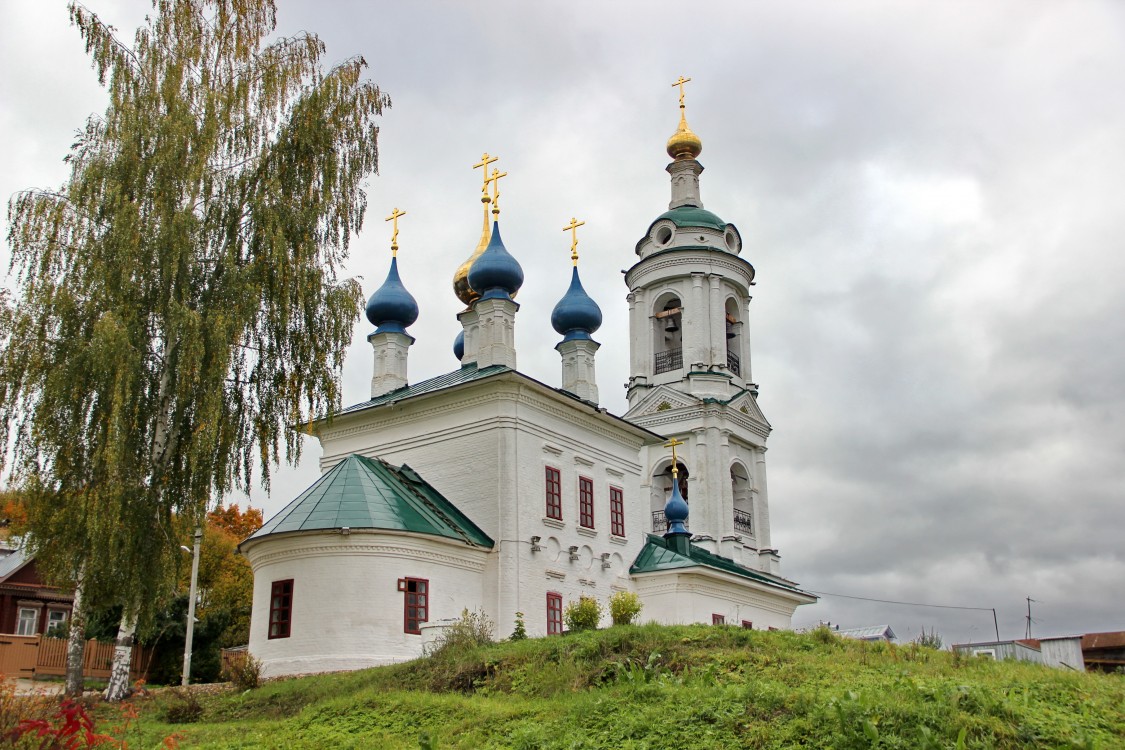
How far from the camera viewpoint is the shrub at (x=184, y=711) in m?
15.1

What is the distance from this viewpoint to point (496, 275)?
84.8 ft

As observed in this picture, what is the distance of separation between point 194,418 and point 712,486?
69.4 ft

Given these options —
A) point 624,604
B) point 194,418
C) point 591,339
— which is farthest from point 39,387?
point 591,339

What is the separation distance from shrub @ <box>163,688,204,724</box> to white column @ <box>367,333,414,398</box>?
42.0 feet

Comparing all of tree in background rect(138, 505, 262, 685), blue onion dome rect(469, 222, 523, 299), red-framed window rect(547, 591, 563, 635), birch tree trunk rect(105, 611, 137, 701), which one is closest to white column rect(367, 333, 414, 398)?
blue onion dome rect(469, 222, 523, 299)

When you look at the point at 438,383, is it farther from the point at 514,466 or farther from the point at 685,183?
the point at 685,183

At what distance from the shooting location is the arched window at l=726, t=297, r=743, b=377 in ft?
124

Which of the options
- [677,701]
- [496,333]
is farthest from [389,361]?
[677,701]

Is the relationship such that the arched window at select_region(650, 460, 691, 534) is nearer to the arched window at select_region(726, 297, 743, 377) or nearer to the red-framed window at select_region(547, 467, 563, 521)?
the arched window at select_region(726, 297, 743, 377)

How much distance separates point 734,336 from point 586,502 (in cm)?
1438

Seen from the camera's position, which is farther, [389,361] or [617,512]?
[389,361]

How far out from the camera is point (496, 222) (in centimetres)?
2738

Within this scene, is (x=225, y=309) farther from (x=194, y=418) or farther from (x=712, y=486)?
(x=712, y=486)

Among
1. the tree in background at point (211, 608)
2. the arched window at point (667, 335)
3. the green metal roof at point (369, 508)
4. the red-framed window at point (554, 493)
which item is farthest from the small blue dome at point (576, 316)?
the tree in background at point (211, 608)
